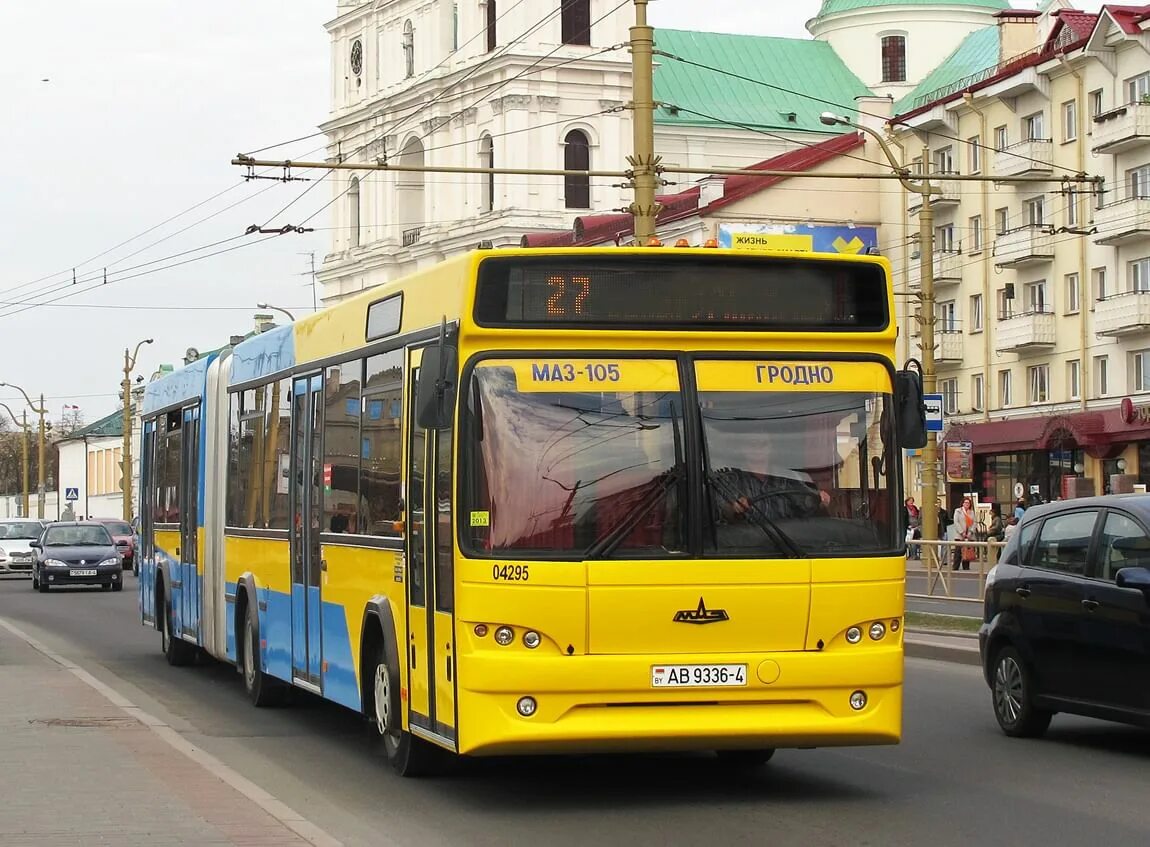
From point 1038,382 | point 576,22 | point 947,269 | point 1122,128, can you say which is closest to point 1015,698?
point 1122,128

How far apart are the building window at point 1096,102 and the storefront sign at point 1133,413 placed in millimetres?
8539

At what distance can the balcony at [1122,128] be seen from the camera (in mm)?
56781

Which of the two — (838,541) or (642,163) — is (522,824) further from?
(642,163)

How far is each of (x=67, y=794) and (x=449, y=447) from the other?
8.48ft

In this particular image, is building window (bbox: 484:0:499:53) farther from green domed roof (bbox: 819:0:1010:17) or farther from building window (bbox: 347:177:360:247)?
green domed roof (bbox: 819:0:1010:17)

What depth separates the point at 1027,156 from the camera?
62500 millimetres

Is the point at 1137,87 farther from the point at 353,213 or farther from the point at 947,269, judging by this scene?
the point at 353,213

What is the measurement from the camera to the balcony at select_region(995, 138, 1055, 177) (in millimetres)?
61938

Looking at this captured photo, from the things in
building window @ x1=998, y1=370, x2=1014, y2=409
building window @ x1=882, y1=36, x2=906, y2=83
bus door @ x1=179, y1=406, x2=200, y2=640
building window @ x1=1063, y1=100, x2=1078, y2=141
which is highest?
building window @ x1=882, y1=36, x2=906, y2=83

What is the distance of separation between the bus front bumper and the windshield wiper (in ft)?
1.70

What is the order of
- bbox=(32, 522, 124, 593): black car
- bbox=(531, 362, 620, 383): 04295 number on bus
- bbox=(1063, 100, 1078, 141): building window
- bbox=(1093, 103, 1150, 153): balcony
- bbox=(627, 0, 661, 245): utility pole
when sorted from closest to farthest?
bbox=(531, 362, 620, 383): 04295 number on bus, bbox=(627, 0, 661, 245): utility pole, bbox=(32, 522, 124, 593): black car, bbox=(1093, 103, 1150, 153): balcony, bbox=(1063, 100, 1078, 141): building window

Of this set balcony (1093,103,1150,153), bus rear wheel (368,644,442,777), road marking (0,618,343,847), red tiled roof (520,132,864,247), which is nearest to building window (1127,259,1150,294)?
balcony (1093,103,1150,153)

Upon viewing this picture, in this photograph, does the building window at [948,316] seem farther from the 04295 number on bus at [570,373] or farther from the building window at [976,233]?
the 04295 number on bus at [570,373]

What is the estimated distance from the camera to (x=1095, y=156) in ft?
195
